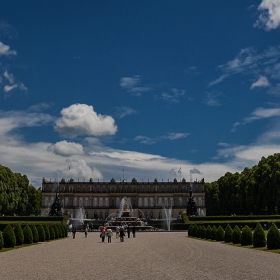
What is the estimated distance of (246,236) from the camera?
24844 mm

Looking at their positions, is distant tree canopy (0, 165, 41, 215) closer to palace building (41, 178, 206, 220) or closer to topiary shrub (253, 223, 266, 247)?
palace building (41, 178, 206, 220)

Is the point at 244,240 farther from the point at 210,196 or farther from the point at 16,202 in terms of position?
the point at 210,196

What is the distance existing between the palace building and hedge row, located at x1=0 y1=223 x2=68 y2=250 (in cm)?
8807

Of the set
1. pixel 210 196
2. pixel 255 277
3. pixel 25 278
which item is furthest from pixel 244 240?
pixel 210 196

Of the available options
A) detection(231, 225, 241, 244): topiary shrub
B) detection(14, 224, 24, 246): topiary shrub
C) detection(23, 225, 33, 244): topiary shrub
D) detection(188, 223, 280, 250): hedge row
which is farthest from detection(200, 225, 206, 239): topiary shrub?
detection(14, 224, 24, 246): topiary shrub

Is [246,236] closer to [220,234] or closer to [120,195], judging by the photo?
[220,234]

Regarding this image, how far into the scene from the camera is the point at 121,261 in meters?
17.0

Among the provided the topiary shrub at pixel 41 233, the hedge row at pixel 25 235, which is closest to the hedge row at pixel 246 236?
the hedge row at pixel 25 235

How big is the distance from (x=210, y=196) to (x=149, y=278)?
10885 cm

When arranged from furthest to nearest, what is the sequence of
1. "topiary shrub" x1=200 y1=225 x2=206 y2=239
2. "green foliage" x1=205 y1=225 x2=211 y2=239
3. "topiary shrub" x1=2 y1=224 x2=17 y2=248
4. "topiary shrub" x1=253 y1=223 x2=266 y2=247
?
"topiary shrub" x1=200 y1=225 x2=206 y2=239 < "green foliage" x1=205 y1=225 x2=211 y2=239 < "topiary shrub" x1=2 y1=224 x2=17 y2=248 < "topiary shrub" x1=253 y1=223 x2=266 y2=247

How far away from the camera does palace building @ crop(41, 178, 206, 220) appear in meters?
125

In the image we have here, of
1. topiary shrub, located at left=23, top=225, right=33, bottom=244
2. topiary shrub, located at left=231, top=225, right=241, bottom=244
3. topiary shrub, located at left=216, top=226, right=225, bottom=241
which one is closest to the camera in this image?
topiary shrub, located at left=231, top=225, right=241, bottom=244

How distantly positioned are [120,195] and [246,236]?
103 metres

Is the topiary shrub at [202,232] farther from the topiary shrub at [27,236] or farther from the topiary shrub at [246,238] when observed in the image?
the topiary shrub at [27,236]
